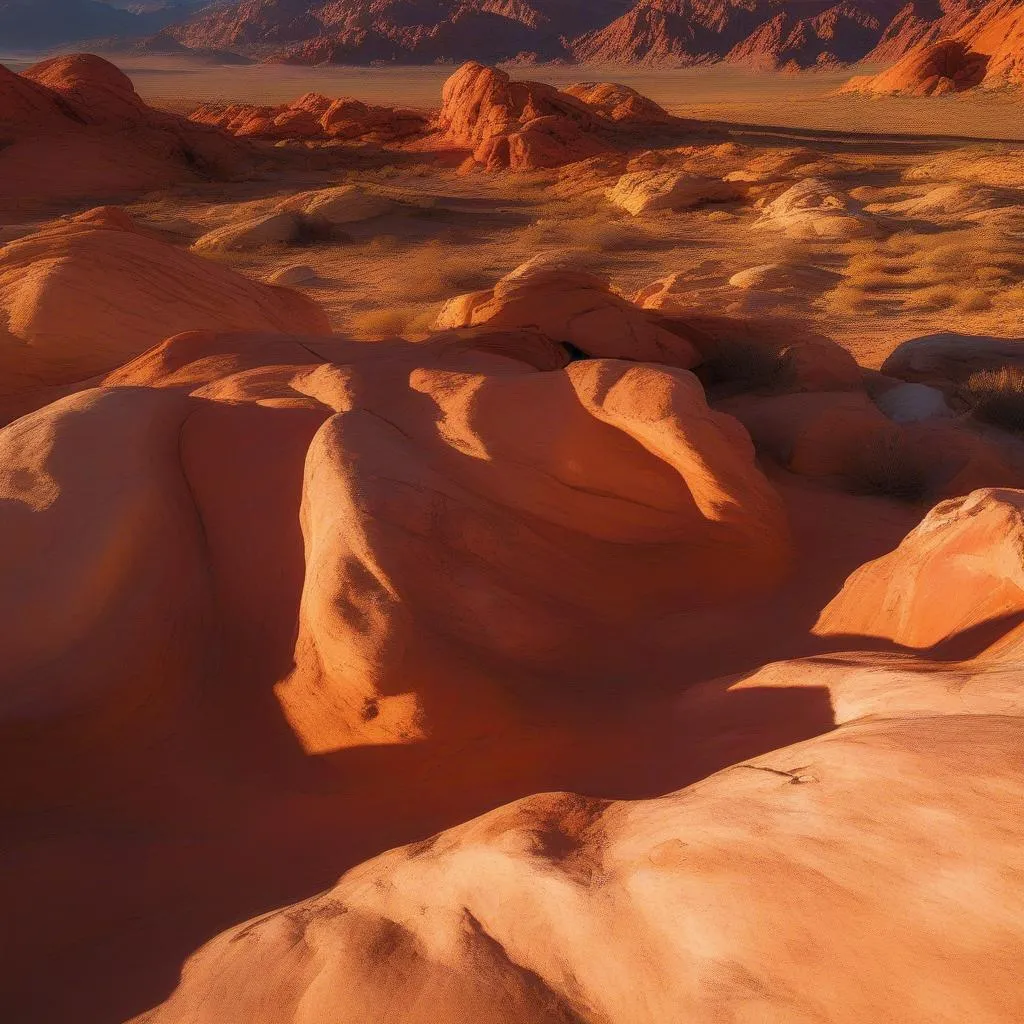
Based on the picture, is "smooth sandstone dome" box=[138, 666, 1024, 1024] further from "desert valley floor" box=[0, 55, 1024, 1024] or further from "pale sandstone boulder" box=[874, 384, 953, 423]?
"pale sandstone boulder" box=[874, 384, 953, 423]

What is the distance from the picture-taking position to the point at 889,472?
214 inches

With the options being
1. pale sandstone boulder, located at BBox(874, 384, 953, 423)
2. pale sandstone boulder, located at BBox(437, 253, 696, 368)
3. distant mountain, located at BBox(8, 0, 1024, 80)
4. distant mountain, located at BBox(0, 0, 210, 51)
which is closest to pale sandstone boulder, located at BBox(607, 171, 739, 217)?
pale sandstone boulder, located at BBox(437, 253, 696, 368)

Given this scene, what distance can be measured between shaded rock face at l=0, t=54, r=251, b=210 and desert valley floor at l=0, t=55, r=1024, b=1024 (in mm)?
17780

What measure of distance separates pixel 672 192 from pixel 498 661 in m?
17.9

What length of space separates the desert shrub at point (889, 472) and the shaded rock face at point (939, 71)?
42.8m

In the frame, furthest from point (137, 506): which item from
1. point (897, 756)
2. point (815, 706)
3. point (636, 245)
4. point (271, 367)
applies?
point (636, 245)

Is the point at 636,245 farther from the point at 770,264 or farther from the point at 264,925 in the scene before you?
the point at 264,925

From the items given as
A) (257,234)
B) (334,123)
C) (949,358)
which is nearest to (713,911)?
(949,358)

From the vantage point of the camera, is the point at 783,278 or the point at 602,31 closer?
the point at 783,278

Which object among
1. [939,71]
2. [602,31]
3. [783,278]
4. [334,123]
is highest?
[602,31]

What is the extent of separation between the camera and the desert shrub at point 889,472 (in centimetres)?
536

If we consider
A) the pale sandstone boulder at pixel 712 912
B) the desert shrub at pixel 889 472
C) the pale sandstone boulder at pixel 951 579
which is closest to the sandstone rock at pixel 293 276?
the desert shrub at pixel 889 472

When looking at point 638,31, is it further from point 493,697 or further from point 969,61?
point 493,697

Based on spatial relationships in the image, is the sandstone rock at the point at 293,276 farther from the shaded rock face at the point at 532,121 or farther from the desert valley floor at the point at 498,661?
the shaded rock face at the point at 532,121
